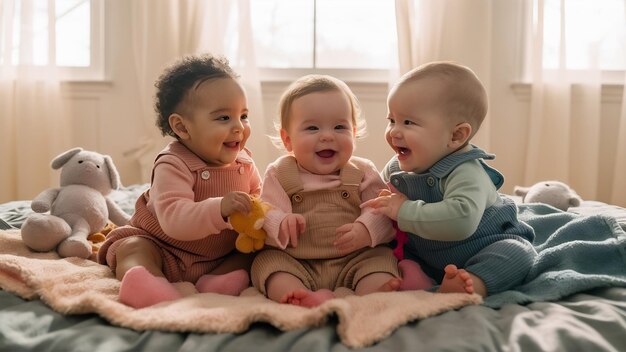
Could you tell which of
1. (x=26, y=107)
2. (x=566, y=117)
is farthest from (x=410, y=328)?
(x=26, y=107)

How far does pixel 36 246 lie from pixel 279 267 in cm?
67

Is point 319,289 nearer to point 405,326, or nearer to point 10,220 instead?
point 405,326

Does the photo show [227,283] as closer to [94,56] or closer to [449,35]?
[449,35]

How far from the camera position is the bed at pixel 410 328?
948 millimetres

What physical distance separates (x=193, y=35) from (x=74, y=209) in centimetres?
169

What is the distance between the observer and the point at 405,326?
1019 millimetres

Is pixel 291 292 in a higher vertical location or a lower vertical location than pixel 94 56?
lower

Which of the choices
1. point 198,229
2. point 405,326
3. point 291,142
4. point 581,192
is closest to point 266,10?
point 581,192

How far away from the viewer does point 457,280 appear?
3.93 feet

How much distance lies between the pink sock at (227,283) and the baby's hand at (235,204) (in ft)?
0.49

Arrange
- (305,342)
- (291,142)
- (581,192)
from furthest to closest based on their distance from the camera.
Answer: (581,192)
(291,142)
(305,342)

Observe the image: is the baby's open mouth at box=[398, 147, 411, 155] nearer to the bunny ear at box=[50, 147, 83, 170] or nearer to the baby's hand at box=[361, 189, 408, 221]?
the baby's hand at box=[361, 189, 408, 221]

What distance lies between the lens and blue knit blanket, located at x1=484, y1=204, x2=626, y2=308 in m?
1.23

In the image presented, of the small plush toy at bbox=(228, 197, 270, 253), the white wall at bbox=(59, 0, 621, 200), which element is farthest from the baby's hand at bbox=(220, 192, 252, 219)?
the white wall at bbox=(59, 0, 621, 200)
